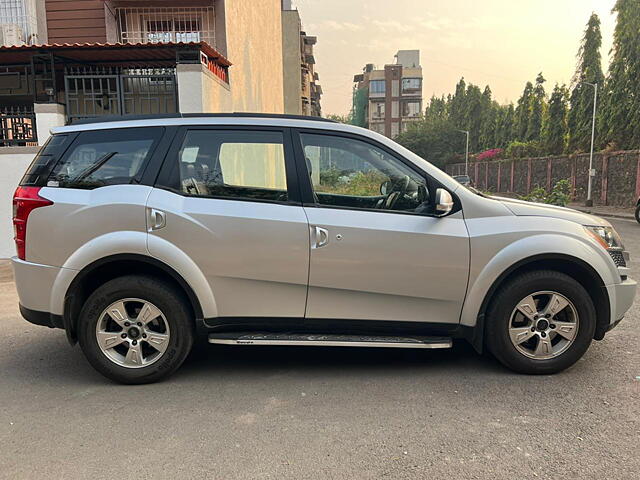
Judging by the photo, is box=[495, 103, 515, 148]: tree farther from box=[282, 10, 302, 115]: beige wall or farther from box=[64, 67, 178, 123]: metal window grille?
box=[64, 67, 178, 123]: metal window grille

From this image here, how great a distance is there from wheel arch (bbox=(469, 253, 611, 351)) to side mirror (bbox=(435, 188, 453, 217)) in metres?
0.64

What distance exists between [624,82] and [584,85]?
6739 millimetres

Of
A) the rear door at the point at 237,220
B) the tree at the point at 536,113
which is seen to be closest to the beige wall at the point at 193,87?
the rear door at the point at 237,220

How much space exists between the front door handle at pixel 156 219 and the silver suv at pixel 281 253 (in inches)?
0.6

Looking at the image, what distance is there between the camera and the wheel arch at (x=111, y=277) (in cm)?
371

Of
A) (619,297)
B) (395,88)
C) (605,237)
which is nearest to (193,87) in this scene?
(605,237)

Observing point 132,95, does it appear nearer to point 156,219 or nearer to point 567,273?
point 156,219

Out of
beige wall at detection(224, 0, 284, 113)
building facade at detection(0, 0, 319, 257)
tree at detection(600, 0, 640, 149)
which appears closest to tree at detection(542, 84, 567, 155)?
tree at detection(600, 0, 640, 149)

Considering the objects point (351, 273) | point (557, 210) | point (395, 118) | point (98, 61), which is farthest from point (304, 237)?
point (395, 118)

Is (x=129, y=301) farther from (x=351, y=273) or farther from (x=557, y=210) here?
(x=557, y=210)

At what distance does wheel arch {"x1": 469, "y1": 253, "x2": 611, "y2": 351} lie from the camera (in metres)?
3.73

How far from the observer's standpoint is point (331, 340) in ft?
12.2

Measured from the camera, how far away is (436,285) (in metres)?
3.72

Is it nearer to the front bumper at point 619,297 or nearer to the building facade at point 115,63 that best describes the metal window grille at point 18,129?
the building facade at point 115,63
